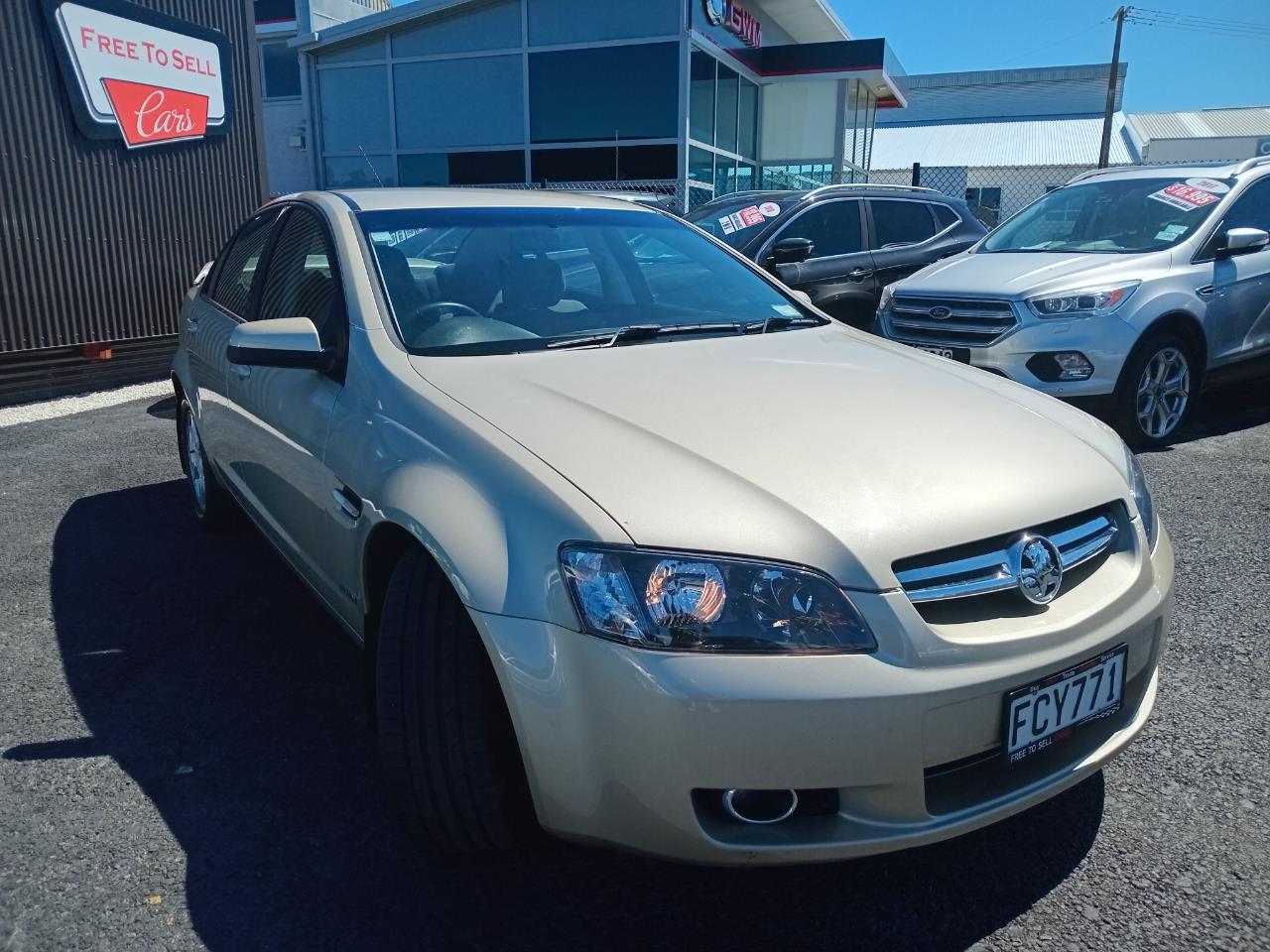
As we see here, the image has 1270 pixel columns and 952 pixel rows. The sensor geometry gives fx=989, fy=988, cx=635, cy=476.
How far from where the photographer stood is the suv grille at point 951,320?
5707 millimetres

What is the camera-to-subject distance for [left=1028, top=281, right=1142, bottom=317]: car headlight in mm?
5516

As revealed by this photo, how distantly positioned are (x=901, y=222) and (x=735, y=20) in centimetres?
982

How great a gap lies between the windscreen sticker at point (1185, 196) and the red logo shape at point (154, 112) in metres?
7.38

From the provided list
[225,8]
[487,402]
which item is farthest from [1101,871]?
[225,8]

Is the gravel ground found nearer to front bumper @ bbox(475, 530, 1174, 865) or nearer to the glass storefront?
front bumper @ bbox(475, 530, 1174, 865)

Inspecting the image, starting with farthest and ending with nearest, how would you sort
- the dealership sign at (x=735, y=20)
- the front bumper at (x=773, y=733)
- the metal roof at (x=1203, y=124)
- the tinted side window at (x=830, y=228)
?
the metal roof at (x=1203, y=124)
the dealership sign at (x=735, y=20)
the tinted side window at (x=830, y=228)
the front bumper at (x=773, y=733)

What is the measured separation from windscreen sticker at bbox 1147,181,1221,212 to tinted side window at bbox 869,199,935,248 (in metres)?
2.26

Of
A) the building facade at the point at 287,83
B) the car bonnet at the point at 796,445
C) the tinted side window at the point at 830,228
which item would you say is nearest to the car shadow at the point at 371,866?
the car bonnet at the point at 796,445

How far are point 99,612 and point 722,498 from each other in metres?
2.77

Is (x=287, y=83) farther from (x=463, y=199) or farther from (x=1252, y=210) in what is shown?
(x=463, y=199)

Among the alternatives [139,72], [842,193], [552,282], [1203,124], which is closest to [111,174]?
[139,72]

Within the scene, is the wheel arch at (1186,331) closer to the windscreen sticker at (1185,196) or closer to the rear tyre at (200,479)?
the windscreen sticker at (1185,196)

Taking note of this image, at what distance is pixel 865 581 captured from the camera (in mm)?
1775

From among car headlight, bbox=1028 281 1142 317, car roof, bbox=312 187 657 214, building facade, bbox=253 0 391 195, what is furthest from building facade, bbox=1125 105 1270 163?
car roof, bbox=312 187 657 214
